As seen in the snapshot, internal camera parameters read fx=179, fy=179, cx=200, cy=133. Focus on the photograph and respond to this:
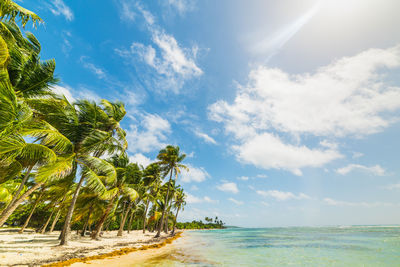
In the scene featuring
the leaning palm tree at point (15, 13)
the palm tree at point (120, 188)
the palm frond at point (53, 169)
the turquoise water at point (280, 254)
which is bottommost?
the turquoise water at point (280, 254)

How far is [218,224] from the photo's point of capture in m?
145

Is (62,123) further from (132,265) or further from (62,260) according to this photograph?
(132,265)

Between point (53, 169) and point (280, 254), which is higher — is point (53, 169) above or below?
above

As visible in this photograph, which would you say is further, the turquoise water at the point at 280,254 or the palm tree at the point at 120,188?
the palm tree at the point at 120,188

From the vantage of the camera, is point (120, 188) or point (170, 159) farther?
point (170, 159)

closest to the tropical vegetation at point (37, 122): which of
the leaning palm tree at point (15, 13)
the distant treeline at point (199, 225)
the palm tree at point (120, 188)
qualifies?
the leaning palm tree at point (15, 13)

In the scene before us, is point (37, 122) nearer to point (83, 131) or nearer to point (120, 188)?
point (83, 131)

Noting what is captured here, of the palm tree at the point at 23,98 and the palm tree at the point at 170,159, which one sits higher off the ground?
the palm tree at the point at 170,159

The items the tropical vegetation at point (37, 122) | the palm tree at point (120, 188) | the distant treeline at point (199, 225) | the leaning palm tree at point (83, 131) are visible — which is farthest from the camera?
the distant treeline at point (199, 225)

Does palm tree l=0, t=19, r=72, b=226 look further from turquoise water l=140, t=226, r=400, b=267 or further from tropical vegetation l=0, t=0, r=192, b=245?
turquoise water l=140, t=226, r=400, b=267

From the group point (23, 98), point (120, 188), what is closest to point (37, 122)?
point (23, 98)

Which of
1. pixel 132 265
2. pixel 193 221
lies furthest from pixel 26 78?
pixel 193 221

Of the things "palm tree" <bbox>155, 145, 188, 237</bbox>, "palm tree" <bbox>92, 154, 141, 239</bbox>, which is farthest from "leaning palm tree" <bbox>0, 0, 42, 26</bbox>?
"palm tree" <bbox>155, 145, 188, 237</bbox>

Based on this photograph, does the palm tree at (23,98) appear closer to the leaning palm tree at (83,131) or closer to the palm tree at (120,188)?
the leaning palm tree at (83,131)
